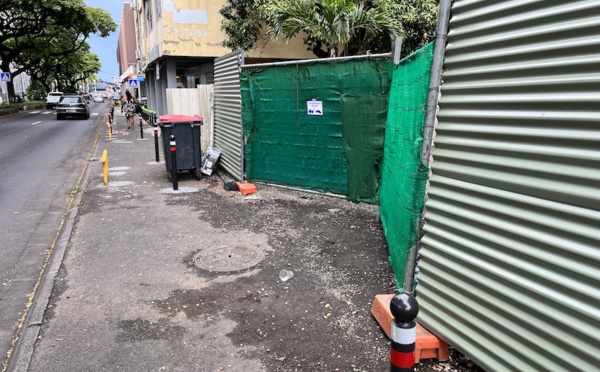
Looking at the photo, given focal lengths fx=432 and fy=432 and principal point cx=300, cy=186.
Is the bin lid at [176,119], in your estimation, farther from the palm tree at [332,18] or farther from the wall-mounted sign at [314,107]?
the palm tree at [332,18]

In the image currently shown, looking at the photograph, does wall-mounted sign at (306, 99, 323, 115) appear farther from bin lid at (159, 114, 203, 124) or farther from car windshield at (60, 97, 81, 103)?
car windshield at (60, 97, 81, 103)

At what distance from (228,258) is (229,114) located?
490 cm

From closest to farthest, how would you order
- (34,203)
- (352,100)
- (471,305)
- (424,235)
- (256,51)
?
(471,305) < (424,235) < (352,100) < (34,203) < (256,51)

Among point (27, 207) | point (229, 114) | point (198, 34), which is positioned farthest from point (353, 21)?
point (198, 34)

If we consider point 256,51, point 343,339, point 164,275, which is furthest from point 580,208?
point 256,51

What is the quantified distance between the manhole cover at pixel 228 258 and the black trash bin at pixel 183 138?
14.2 ft

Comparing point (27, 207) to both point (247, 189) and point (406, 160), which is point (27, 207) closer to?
point (247, 189)

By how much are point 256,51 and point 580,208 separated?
1812cm

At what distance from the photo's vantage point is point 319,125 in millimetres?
7438

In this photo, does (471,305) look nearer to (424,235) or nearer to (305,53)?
(424,235)

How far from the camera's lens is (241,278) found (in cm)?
492

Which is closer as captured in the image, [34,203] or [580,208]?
[580,208]

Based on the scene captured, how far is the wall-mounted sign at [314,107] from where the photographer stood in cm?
731

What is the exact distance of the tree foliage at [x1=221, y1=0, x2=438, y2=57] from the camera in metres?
11.4
